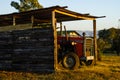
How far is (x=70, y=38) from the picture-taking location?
20.5m

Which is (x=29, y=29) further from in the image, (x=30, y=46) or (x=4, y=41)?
(x=4, y=41)

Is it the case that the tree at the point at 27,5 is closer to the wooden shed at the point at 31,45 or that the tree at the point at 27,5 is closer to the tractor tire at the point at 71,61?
the wooden shed at the point at 31,45

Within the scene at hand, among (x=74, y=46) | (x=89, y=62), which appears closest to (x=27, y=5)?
(x=89, y=62)

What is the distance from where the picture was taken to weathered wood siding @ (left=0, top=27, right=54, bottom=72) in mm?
18047

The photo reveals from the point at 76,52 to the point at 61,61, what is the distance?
4.17ft

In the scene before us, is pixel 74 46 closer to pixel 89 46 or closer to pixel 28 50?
pixel 89 46

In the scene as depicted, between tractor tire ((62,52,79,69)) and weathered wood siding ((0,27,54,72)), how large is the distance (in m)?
1.60

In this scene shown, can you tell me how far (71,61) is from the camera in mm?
19312

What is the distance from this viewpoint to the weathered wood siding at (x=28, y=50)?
59.2 ft

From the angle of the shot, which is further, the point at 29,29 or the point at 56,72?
the point at 29,29

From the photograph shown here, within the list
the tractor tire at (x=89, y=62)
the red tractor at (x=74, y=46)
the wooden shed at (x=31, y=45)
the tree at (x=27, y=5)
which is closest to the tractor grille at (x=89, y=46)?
the red tractor at (x=74, y=46)

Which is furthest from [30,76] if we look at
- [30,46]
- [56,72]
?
[30,46]

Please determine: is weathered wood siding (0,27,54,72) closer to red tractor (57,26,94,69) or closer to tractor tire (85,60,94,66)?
red tractor (57,26,94,69)

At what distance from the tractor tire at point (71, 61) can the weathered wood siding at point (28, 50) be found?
1.60 metres
